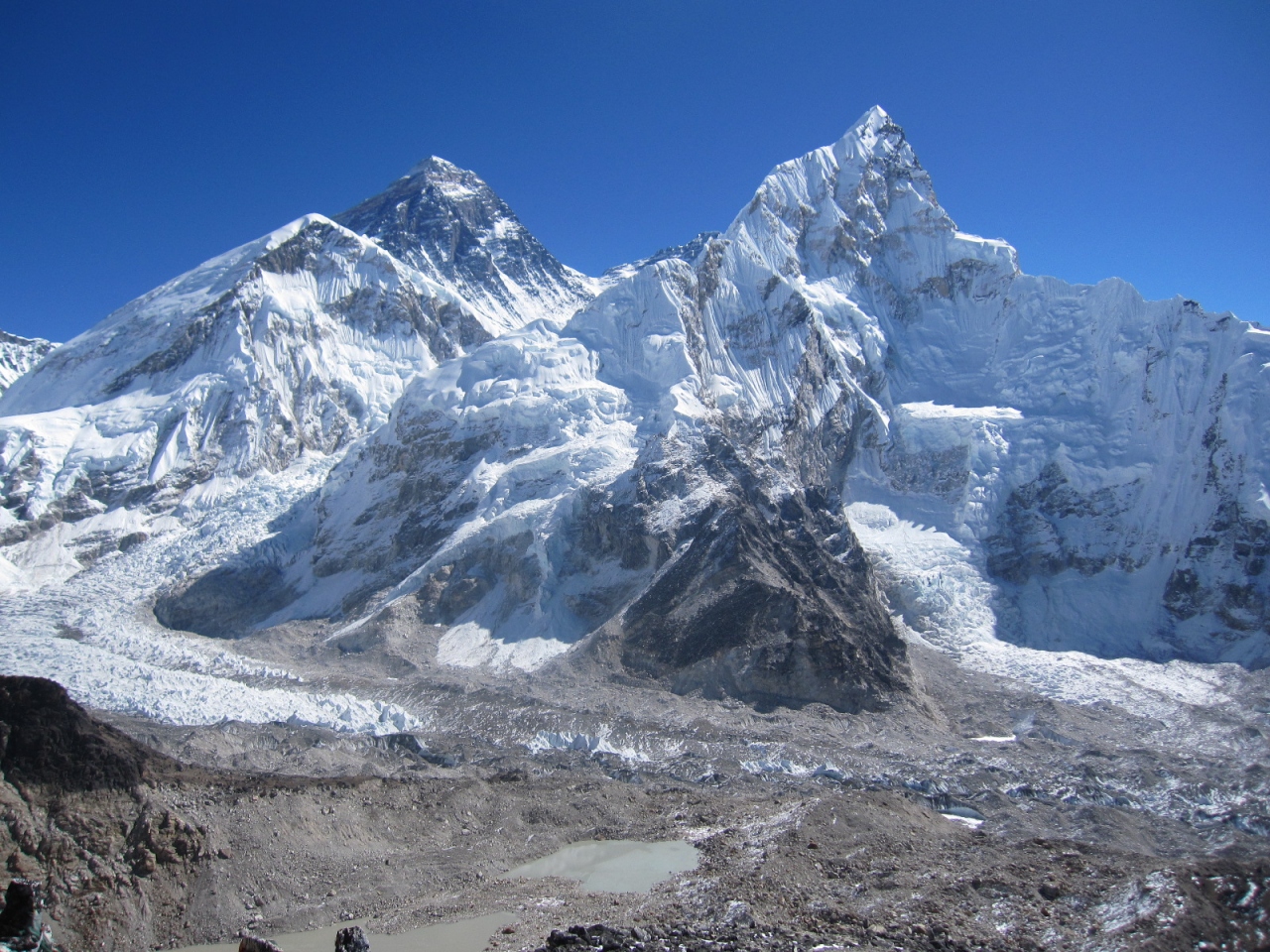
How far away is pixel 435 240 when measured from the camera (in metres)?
186

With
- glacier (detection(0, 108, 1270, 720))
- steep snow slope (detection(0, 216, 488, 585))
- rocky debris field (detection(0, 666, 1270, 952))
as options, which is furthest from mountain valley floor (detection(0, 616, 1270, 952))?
steep snow slope (detection(0, 216, 488, 585))

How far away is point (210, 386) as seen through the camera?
12600 cm

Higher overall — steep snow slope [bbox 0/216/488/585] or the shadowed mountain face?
steep snow slope [bbox 0/216/488/585]

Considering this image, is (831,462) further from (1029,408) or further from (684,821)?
(684,821)

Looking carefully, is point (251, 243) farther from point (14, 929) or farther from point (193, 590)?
point (14, 929)

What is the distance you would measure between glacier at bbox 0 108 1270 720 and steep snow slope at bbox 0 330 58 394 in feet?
123

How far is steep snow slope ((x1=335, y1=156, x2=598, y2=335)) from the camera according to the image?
178500mm

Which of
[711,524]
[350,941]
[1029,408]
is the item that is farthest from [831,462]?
[350,941]

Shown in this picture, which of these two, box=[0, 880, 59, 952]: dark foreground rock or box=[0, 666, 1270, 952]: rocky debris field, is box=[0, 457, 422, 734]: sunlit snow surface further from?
box=[0, 880, 59, 952]: dark foreground rock

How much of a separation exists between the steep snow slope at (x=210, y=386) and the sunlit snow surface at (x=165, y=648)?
19.0ft

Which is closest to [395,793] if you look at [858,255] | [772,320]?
[772,320]

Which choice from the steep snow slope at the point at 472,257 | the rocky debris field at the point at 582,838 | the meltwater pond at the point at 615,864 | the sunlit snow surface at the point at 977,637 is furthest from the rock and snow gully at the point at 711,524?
the steep snow slope at the point at 472,257

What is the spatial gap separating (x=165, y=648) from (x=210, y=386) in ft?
172

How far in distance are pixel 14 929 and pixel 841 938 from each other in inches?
964
